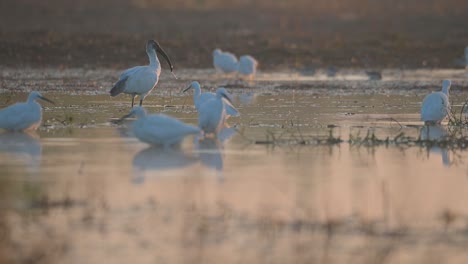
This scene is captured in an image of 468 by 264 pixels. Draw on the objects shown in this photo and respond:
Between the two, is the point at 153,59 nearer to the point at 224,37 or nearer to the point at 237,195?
the point at 237,195

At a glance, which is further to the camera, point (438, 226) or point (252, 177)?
point (252, 177)

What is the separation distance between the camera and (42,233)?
7.44 metres

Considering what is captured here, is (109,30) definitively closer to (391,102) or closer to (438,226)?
(391,102)

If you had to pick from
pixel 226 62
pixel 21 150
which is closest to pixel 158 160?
pixel 21 150

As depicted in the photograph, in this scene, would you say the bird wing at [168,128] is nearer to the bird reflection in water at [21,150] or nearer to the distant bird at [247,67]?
the bird reflection in water at [21,150]

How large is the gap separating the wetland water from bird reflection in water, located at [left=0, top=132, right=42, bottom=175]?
0.06ft

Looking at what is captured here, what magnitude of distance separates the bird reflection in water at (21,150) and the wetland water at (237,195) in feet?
0.06

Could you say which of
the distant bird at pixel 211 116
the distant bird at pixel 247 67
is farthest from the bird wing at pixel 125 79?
the distant bird at pixel 247 67

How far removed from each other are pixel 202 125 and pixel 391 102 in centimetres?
646

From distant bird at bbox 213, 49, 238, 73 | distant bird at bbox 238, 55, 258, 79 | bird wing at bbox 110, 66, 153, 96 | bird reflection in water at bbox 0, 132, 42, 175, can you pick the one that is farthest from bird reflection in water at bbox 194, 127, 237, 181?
distant bird at bbox 213, 49, 238, 73

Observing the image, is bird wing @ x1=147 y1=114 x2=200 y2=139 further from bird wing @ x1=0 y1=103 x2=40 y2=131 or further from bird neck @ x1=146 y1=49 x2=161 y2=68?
bird neck @ x1=146 y1=49 x2=161 y2=68

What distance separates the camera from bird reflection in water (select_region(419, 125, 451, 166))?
1100cm

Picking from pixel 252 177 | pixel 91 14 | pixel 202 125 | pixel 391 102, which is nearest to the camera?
pixel 252 177

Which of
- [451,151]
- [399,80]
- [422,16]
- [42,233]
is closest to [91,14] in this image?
[422,16]
